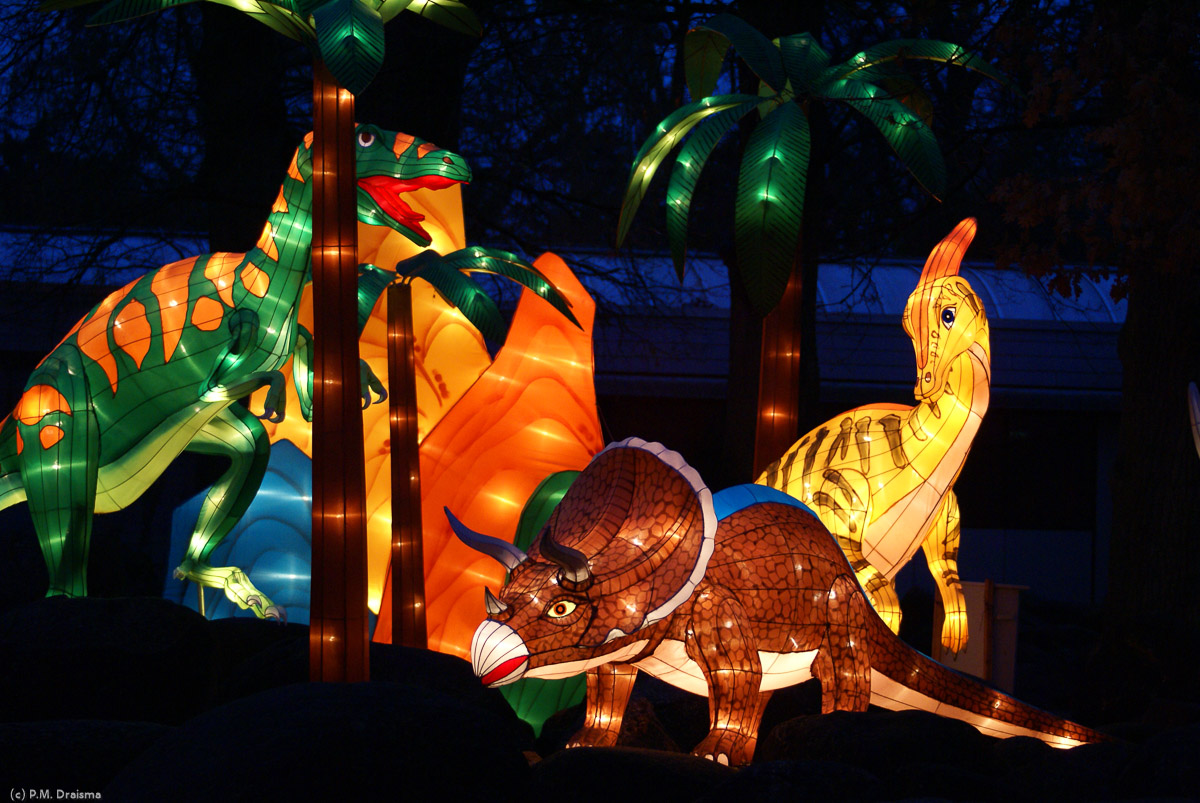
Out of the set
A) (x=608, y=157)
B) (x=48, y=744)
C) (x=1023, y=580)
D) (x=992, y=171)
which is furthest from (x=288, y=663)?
(x=992, y=171)

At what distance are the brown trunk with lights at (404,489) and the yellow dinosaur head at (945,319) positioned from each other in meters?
2.37

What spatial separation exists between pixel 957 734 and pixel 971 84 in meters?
6.71

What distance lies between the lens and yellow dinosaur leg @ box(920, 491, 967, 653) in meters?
5.48

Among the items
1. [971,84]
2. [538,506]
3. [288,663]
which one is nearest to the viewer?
[288,663]

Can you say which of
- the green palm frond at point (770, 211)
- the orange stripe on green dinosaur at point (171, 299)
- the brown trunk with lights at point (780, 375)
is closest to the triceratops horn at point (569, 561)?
the green palm frond at point (770, 211)

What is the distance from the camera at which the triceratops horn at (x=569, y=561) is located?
361 cm

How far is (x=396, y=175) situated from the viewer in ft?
19.0

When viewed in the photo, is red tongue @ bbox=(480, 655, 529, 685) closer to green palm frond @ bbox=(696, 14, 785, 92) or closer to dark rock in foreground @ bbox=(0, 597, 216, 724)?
dark rock in foreground @ bbox=(0, 597, 216, 724)

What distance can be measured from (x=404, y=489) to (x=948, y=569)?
8.44 ft

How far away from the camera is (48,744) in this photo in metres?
3.76

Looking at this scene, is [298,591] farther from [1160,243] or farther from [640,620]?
[1160,243]

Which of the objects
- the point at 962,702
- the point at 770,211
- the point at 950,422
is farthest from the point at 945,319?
the point at 962,702

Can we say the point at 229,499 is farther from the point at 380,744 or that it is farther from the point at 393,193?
the point at 380,744

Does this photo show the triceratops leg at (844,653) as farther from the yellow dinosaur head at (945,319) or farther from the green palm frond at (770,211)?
the yellow dinosaur head at (945,319)
